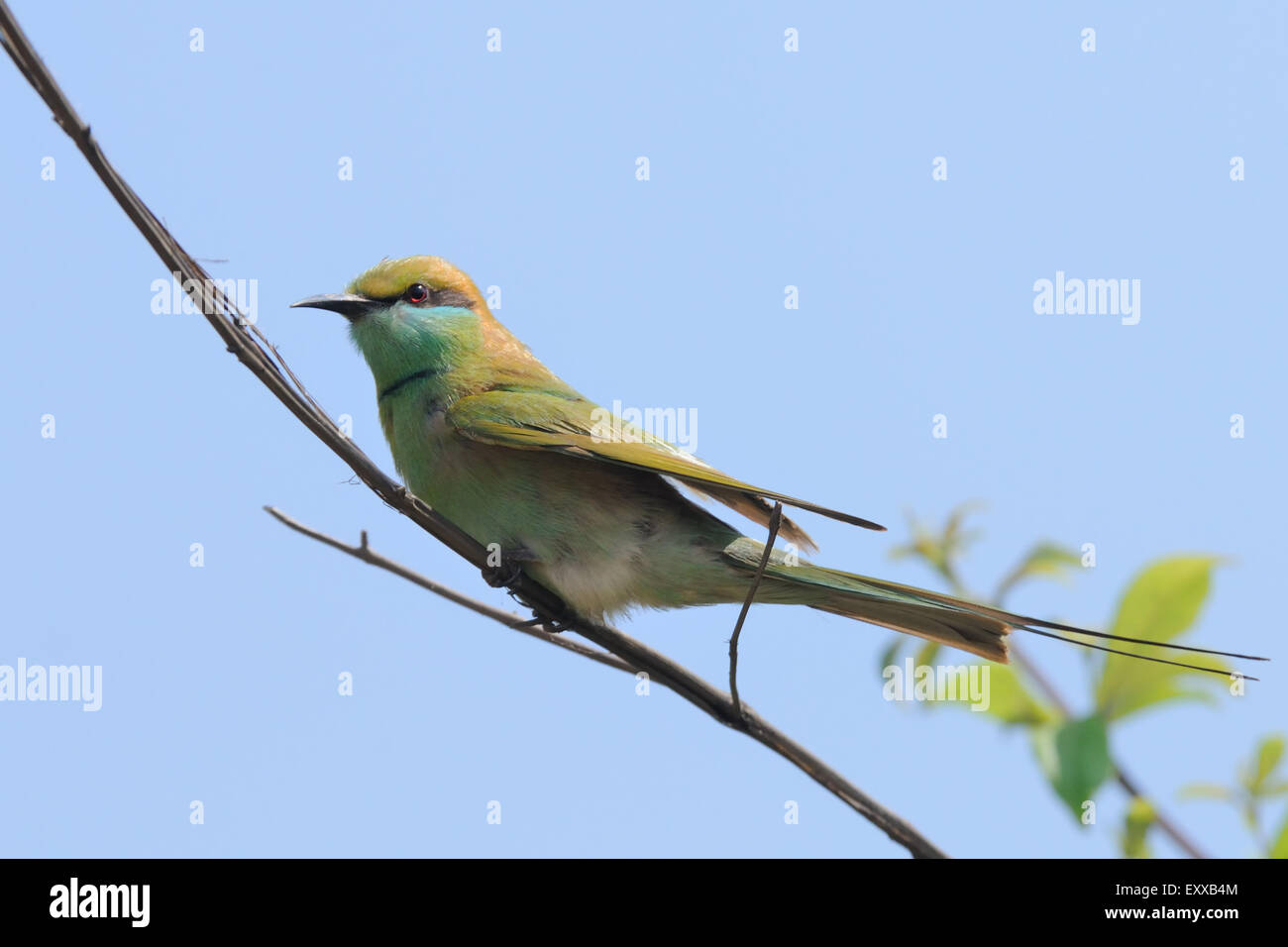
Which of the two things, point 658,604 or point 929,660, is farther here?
point 658,604

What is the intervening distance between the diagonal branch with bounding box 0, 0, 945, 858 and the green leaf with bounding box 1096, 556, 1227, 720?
2.35 feet

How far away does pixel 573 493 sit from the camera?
423 cm

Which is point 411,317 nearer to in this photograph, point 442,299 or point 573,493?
point 442,299

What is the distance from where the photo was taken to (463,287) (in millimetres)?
5070

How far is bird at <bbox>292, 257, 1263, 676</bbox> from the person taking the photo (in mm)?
3908

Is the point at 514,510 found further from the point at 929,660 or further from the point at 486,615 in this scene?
the point at 929,660

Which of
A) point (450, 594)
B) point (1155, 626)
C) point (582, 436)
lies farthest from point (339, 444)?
point (1155, 626)

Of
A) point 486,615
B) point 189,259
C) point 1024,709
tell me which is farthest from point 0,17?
point 1024,709

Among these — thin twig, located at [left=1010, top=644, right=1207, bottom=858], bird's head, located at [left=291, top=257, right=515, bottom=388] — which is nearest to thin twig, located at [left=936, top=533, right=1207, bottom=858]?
thin twig, located at [left=1010, top=644, right=1207, bottom=858]

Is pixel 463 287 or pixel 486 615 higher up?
pixel 463 287

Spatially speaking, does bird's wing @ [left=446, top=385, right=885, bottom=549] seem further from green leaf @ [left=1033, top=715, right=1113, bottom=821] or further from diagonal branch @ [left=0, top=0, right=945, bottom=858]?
green leaf @ [left=1033, top=715, right=1113, bottom=821]

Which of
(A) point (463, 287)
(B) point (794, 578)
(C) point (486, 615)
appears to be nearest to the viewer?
(C) point (486, 615)
